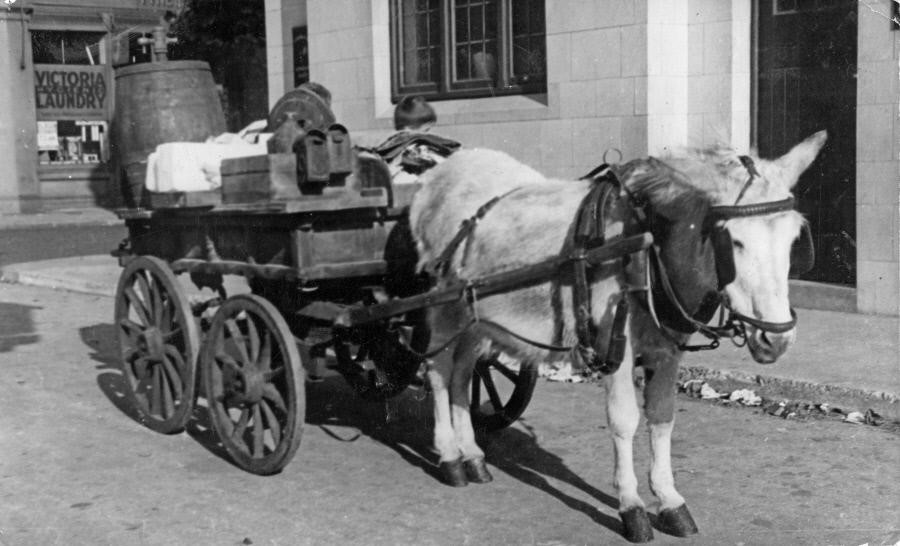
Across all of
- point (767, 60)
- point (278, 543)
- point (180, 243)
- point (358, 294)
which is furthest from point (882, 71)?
point (278, 543)

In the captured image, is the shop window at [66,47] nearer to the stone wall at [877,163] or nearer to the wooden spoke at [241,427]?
the stone wall at [877,163]

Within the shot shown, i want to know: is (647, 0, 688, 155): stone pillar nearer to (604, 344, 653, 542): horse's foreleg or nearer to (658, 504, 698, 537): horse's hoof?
(604, 344, 653, 542): horse's foreleg

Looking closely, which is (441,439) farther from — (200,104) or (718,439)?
(200,104)

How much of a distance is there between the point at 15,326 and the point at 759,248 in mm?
8846

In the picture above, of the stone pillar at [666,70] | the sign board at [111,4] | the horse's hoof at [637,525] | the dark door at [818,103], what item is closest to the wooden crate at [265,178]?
the horse's hoof at [637,525]

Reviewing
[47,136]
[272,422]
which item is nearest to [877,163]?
[272,422]

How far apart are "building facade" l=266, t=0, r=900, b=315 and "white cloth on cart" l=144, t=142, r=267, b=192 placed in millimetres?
4030

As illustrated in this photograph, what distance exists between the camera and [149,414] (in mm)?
7160

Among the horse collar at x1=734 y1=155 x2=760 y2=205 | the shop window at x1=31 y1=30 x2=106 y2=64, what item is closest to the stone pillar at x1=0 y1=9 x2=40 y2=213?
the shop window at x1=31 y1=30 x2=106 y2=64

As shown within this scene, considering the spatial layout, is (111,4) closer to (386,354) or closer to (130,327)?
(130,327)

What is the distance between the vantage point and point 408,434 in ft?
22.8

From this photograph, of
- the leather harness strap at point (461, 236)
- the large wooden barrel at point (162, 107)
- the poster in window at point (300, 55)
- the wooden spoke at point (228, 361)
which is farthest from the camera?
the poster in window at point (300, 55)

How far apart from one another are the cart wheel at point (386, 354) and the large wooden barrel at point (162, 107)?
2605mm

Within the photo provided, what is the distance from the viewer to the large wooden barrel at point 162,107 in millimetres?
8469
